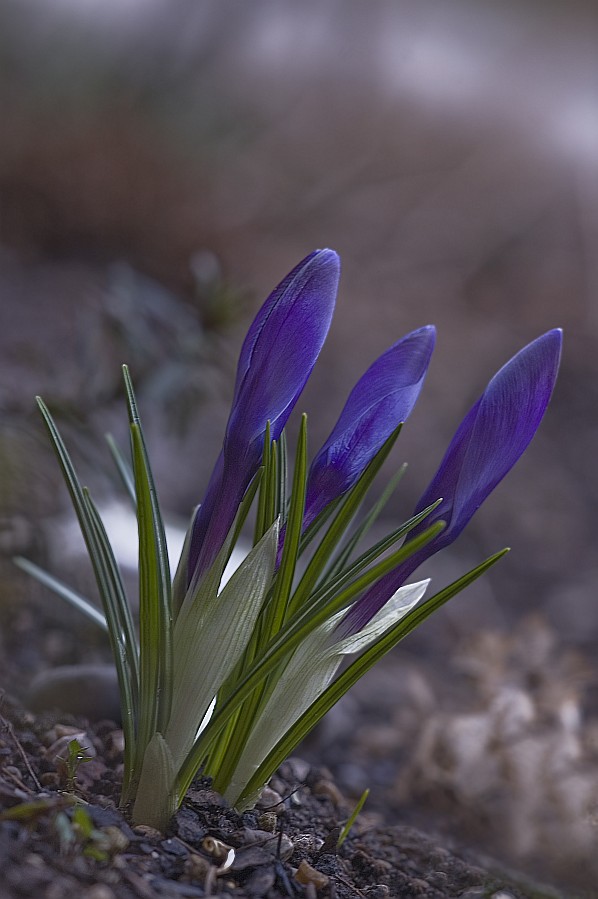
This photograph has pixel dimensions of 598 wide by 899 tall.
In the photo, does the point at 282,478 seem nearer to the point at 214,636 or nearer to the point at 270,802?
the point at 214,636

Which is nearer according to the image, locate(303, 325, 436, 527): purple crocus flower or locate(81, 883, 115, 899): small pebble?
locate(81, 883, 115, 899): small pebble

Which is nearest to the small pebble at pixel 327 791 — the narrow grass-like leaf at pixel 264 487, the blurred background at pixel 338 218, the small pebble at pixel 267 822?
the small pebble at pixel 267 822

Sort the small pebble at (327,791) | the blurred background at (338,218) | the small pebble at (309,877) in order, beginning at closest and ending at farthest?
the small pebble at (309,877), the small pebble at (327,791), the blurred background at (338,218)

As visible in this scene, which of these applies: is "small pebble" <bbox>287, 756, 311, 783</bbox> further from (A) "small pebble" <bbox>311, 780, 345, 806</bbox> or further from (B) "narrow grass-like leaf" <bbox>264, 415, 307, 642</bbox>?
(B) "narrow grass-like leaf" <bbox>264, 415, 307, 642</bbox>

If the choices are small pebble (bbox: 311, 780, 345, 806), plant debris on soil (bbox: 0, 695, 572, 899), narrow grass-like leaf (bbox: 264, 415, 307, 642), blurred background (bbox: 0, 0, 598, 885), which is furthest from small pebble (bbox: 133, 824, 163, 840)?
blurred background (bbox: 0, 0, 598, 885)

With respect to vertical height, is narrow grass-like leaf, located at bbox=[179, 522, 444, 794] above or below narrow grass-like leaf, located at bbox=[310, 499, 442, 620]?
below

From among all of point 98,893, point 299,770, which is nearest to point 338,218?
point 299,770

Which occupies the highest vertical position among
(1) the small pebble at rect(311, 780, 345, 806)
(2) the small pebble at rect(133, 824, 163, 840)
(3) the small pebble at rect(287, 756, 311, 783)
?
(3) the small pebble at rect(287, 756, 311, 783)

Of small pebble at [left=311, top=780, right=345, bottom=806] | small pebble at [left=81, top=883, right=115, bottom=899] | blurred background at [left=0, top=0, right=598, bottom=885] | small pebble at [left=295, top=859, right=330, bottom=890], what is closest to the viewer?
small pebble at [left=81, top=883, right=115, bottom=899]

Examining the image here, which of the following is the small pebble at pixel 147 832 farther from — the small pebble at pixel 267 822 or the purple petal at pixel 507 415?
the purple petal at pixel 507 415
